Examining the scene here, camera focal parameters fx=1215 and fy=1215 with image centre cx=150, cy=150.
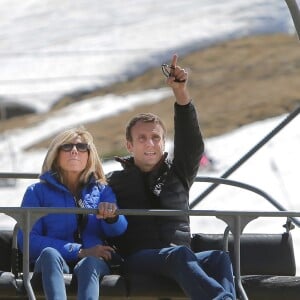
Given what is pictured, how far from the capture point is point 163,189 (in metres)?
6.34

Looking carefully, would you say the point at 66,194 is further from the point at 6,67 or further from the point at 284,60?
the point at 6,67

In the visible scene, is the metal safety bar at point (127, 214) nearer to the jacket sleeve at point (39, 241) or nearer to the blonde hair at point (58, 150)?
the jacket sleeve at point (39, 241)

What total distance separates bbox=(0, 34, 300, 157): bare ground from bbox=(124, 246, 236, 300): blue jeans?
2391 centimetres

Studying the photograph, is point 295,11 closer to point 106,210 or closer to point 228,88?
point 106,210

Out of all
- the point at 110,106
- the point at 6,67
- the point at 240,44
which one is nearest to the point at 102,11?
the point at 6,67

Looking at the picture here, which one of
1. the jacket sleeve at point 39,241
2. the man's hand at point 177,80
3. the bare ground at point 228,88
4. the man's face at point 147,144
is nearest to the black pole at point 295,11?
the man's hand at point 177,80

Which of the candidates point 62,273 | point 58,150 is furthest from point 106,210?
point 58,150

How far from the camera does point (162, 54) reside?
1775 inches

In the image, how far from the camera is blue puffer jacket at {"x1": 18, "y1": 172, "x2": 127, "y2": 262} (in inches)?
243

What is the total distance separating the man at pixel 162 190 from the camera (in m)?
5.94

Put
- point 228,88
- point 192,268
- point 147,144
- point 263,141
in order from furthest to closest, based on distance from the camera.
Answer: point 228,88
point 263,141
point 147,144
point 192,268

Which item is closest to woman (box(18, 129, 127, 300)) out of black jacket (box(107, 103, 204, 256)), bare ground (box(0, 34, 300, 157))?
black jacket (box(107, 103, 204, 256))

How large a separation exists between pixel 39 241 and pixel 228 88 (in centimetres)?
3220

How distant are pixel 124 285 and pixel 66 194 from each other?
66cm
